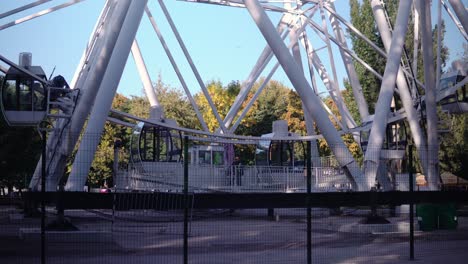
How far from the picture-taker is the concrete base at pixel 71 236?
2200 cm

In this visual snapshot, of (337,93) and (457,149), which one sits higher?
(337,93)

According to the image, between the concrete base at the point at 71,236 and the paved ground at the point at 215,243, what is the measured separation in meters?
0.05

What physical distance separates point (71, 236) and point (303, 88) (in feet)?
33.6

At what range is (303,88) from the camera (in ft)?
88.7

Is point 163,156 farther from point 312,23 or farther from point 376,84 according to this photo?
point 376,84

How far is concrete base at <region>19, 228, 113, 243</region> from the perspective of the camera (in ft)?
72.2

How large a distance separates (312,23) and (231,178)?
67.1ft

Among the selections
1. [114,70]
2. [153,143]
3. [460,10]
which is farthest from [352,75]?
[114,70]

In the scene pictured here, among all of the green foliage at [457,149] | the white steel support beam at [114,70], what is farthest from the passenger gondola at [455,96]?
the white steel support beam at [114,70]

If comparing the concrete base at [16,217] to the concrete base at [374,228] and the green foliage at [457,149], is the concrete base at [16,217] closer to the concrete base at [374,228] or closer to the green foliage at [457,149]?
the concrete base at [374,228]

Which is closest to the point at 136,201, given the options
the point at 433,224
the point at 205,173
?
the point at 205,173

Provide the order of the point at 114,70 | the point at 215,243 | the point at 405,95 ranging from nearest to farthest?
the point at 215,243 < the point at 114,70 < the point at 405,95

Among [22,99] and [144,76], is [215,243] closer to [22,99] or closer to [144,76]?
[22,99]

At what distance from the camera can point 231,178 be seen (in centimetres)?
2698
